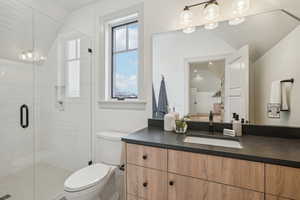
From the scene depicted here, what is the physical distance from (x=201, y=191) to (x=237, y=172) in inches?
9.9

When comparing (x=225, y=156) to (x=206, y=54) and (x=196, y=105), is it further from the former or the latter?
(x=206, y=54)

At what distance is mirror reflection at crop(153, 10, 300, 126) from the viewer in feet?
4.01

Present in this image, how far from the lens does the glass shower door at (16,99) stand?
1.98 metres

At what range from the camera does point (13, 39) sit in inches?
82.4

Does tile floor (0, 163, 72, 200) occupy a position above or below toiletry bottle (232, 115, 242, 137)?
below

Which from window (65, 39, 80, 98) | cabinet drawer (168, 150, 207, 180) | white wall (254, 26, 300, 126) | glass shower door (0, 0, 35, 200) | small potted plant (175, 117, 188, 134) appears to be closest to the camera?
cabinet drawer (168, 150, 207, 180)

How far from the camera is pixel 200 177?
3.11ft

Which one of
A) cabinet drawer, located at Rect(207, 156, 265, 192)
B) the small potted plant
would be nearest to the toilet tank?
the small potted plant

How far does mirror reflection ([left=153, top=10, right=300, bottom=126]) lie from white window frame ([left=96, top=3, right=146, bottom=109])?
19cm

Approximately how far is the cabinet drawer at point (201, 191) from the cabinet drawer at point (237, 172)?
0.11 feet


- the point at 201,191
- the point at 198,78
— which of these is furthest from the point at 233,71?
the point at 201,191

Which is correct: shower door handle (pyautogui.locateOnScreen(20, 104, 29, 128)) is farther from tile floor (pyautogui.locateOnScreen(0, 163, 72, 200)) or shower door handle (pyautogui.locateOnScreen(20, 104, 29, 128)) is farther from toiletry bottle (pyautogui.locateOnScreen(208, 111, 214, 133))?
toiletry bottle (pyautogui.locateOnScreen(208, 111, 214, 133))

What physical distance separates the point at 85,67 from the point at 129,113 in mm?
995

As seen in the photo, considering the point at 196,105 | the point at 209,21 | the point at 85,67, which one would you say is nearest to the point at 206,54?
the point at 209,21
